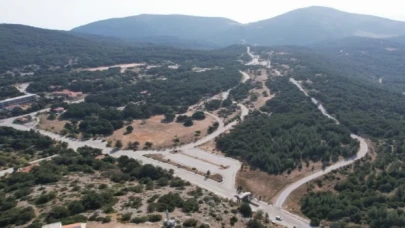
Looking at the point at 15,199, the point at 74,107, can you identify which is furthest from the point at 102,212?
the point at 74,107

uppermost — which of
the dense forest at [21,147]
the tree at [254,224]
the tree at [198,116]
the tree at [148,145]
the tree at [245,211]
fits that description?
the tree at [254,224]

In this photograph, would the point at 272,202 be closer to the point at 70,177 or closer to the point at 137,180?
the point at 137,180

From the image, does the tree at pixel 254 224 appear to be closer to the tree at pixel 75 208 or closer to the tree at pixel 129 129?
the tree at pixel 75 208

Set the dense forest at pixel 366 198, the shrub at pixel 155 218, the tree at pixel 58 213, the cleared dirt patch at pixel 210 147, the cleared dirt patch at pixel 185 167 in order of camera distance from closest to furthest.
A: 1. the shrub at pixel 155 218
2. the tree at pixel 58 213
3. the dense forest at pixel 366 198
4. the cleared dirt patch at pixel 185 167
5. the cleared dirt patch at pixel 210 147

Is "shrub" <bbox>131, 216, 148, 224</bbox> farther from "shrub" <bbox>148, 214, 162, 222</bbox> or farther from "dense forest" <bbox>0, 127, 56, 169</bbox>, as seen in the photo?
"dense forest" <bbox>0, 127, 56, 169</bbox>

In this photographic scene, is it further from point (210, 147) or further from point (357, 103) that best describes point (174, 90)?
point (357, 103)

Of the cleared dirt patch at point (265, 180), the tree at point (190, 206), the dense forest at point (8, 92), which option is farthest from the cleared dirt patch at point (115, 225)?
the dense forest at point (8, 92)
